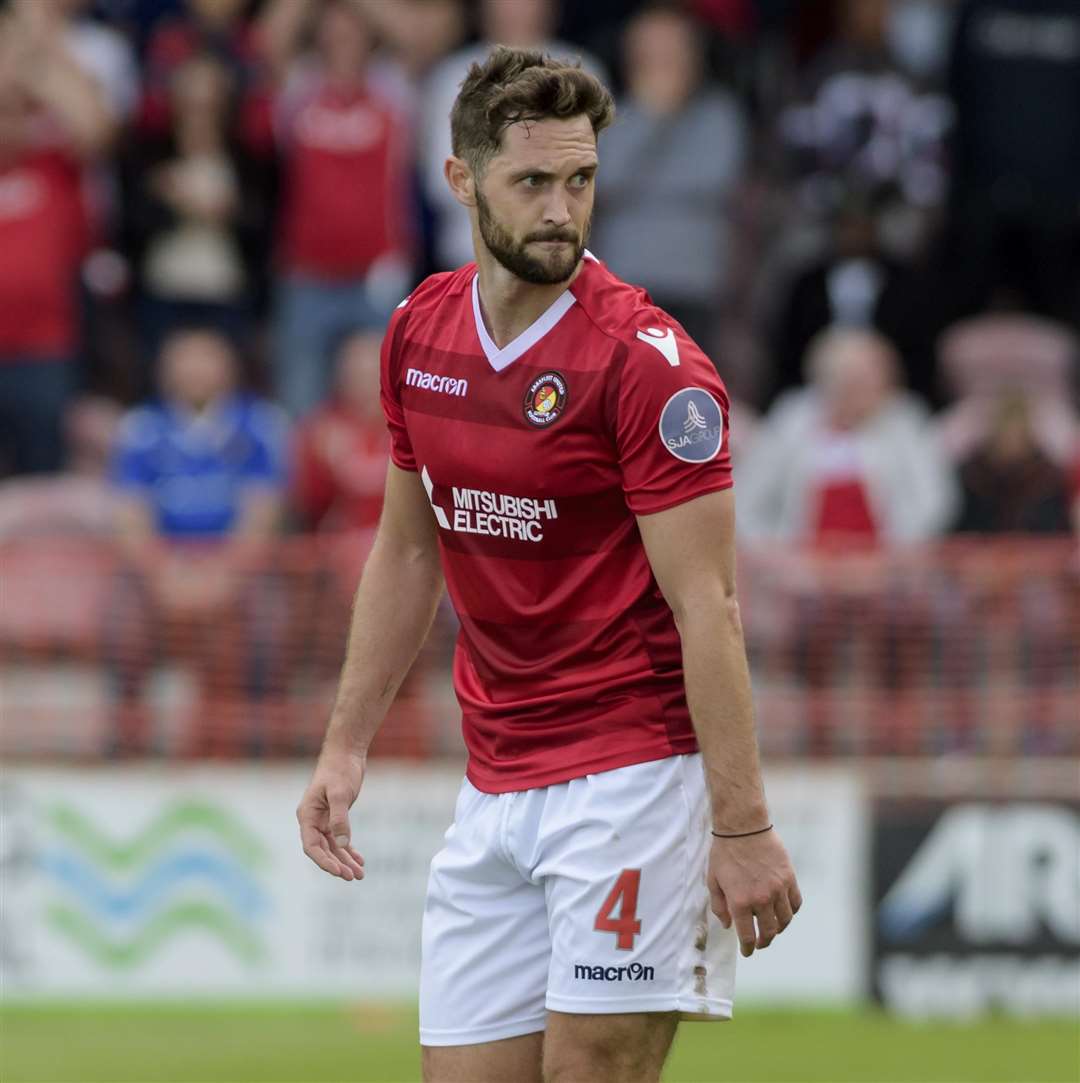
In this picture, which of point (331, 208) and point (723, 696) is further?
point (331, 208)

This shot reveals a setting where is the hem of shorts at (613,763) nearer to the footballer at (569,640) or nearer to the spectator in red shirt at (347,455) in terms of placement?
the footballer at (569,640)

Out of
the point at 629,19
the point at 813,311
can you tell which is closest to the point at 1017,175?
the point at 813,311

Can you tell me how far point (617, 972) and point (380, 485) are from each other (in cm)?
→ 629

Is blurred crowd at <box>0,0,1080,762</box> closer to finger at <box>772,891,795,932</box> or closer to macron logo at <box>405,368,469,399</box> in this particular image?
macron logo at <box>405,368,469,399</box>

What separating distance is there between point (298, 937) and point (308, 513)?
7.09 ft

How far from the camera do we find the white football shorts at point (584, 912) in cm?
432

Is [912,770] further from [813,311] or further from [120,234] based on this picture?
[120,234]

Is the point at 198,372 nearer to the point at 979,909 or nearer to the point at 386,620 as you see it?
the point at 979,909

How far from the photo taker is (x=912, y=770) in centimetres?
953

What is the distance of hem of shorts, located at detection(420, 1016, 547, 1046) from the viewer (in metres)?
4.48

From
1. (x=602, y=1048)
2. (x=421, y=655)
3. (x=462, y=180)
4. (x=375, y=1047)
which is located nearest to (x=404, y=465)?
(x=462, y=180)

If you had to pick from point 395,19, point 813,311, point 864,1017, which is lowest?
point 864,1017

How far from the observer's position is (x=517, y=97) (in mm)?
4246

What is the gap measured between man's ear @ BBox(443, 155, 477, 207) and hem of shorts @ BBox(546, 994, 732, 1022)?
1.50 metres
